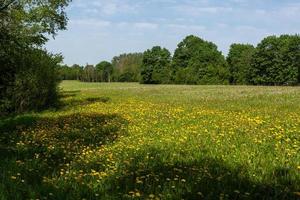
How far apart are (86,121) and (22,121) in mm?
3301

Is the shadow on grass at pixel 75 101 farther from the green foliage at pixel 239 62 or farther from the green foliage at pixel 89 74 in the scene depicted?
the green foliage at pixel 89 74

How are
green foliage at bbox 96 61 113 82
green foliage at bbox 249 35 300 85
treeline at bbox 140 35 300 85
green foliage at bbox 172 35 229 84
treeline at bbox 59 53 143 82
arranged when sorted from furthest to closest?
1. green foliage at bbox 96 61 113 82
2. treeline at bbox 59 53 143 82
3. green foliage at bbox 172 35 229 84
4. treeline at bbox 140 35 300 85
5. green foliage at bbox 249 35 300 85

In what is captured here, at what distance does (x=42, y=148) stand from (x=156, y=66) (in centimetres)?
12509

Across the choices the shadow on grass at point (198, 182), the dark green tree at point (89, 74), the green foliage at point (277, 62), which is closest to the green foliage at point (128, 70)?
the dark green tree at point (89, 74)

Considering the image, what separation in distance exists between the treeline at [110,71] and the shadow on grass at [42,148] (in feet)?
497

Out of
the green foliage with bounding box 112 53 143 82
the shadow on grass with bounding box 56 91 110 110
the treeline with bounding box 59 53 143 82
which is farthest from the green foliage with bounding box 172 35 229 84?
the shadow on grass with bounding box 56 91 110 110

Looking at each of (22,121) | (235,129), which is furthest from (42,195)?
(22,121)

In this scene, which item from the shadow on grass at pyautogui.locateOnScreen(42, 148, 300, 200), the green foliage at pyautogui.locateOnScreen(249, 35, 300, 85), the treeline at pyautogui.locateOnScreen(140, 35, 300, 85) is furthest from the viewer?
the treeline at pyautogui.locateOnScreen(140, 35, 300, 85)

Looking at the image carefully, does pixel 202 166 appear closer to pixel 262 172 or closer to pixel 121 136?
pixel 262 172

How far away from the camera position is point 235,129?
47.2ft

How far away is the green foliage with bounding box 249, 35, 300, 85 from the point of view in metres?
112

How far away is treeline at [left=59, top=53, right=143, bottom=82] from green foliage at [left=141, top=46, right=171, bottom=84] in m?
29.4

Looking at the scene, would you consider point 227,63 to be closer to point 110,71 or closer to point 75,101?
point 110,71

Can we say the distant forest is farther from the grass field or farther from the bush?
the grass field
